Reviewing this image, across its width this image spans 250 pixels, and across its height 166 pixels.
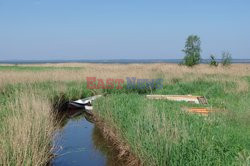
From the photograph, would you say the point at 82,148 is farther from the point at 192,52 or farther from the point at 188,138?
the point at 192,52

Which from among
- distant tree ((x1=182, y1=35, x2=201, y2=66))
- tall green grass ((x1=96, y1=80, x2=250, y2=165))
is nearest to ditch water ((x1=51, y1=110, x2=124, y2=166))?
tall green grass ((x1=96, y1=80, x2=250, y2=165))

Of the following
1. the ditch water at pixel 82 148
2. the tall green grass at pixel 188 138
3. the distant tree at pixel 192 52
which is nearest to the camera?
the tall green grass at pixel 188 138

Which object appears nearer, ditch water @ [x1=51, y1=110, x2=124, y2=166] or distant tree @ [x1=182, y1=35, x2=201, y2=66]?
ditch water @ [x1=51, y1=110, x2=124, y2=166]

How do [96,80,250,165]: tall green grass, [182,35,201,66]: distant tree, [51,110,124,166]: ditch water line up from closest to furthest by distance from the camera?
[96,80,250,165]: tall green grass
[51,110,124,166]: ditch water
[182,35,201,66]: distant tree

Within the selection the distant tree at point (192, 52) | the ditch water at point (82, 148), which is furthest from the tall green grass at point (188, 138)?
the distant tree at point (192, 52)

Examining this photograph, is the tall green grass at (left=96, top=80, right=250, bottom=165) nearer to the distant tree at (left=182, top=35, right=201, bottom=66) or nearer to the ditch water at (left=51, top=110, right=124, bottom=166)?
the ditch water at (left=51, top=110, right=124, bottom=166)

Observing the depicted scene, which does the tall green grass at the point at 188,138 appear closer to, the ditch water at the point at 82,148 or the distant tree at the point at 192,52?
the ditch water at the point at 82,148

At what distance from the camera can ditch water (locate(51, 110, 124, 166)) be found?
5.37m

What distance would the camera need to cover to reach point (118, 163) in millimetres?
5301

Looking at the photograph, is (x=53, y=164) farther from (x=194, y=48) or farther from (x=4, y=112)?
(x=194, y=48)

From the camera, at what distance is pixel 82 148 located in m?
6.27

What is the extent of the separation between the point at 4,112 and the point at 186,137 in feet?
12.9

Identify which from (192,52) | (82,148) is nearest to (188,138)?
(82,148)

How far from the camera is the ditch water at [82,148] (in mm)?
5371
